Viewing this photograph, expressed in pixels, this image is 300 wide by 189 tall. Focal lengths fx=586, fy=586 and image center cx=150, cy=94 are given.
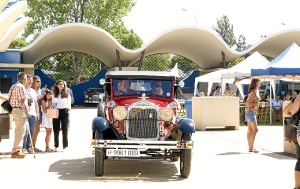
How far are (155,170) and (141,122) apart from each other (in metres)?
1.04

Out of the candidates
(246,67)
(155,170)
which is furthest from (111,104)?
(246,67)

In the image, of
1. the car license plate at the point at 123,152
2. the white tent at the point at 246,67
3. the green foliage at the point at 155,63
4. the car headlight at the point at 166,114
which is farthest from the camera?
the green foliage at the point at 155,63

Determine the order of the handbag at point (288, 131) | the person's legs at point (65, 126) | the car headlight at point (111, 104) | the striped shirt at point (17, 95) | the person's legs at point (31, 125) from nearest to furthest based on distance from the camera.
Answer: the car headlight at point (111, 104), the striped shirt at point (17, 95), the handbag at point (288, 131), the person's legs at point (31, 125), the person's legs at point (65, 126)

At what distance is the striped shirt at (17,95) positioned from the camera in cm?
1127

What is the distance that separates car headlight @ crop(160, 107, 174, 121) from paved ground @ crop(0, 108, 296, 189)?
0.91m

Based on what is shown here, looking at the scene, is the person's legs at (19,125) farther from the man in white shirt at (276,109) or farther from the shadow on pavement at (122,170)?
the man in white shirt at (276,109)

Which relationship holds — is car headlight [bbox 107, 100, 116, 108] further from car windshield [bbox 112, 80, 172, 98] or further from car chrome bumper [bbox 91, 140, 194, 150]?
car chrome bumper [bbox 91, 140, 194, 150]

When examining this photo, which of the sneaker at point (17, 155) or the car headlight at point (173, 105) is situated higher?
the car headlight at point (173, 105)

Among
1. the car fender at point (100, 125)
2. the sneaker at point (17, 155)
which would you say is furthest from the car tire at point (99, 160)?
the sneaker at point (17, 155)

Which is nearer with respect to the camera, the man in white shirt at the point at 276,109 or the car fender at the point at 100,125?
the car fender at the point at 100,125

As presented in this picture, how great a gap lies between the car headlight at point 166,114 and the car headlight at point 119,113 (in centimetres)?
60

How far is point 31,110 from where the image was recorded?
1181 centimetres

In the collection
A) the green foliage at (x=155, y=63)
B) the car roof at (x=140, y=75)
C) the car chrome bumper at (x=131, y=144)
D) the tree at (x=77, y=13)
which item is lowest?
the car chrome bumper at (x=131, y=144)

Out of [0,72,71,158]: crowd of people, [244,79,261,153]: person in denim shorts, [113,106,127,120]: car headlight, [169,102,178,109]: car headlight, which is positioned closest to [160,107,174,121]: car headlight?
[169,102,178,109]: car headlight
